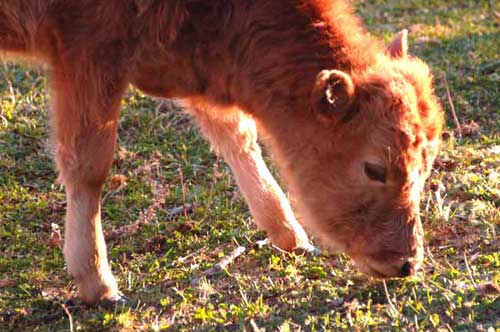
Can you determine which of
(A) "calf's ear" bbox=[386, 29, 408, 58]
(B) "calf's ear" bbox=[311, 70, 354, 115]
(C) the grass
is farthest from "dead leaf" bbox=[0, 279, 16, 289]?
(A) "calf's ear" bbox=[386, 29, 408, 58]

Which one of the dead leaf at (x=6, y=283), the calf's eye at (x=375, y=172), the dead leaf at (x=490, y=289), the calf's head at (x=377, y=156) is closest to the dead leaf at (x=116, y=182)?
the dead leaf at (x=6, y=283)

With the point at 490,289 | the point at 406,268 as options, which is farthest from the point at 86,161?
the point at 490,289

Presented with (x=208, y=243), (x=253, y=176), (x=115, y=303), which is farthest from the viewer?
(x=253, y=176)

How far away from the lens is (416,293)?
577 cm

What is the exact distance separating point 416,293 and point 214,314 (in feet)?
4.24

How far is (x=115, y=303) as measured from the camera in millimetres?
6148

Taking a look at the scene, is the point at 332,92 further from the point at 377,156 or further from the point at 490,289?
the point at 490,289

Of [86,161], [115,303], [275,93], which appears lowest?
[115,303]

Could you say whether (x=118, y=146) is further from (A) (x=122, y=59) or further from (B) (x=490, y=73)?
(B) (x=490, y=73)

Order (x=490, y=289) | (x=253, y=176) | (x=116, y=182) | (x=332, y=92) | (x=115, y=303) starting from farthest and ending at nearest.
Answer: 1. (x=116, y=182)
2. (x=253, y=176)
3. (x=115, y=303)
4. (x=332, y=92)
5. (x=490, y=289)

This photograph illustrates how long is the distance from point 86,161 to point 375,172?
1.97 m

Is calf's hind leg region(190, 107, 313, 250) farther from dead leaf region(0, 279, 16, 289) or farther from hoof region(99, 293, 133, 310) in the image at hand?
dead leaf region(0, 279, 16, 289)

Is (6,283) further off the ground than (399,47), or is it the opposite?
(399,47)

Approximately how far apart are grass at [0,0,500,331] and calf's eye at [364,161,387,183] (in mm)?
718
